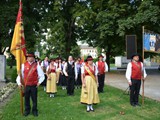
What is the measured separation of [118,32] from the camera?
26672mm

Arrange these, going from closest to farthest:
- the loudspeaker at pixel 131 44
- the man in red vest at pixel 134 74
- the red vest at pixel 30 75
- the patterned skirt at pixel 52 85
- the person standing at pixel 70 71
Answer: the red vest at pixel 30 75
the man in red vest at pixel 134 74
the loudspeaker at pixel 131 44
the patterned skirt at pixel 52 85
the person standing at pixel 70 71

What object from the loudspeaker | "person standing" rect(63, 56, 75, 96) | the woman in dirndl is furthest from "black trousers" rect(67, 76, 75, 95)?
the loudspeaker

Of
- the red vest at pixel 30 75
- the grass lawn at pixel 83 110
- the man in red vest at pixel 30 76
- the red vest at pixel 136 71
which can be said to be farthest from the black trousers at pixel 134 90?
the red vest at pixel 30 75

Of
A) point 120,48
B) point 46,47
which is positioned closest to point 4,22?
point 120,48

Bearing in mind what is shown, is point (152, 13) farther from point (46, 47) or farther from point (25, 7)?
point (46, 47)

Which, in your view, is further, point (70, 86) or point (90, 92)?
point (70, 86)

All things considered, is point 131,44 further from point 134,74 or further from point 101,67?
point 101,67

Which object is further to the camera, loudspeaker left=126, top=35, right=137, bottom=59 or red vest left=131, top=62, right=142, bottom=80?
loudspeaker left=126, top=35, right=137, bottom=59

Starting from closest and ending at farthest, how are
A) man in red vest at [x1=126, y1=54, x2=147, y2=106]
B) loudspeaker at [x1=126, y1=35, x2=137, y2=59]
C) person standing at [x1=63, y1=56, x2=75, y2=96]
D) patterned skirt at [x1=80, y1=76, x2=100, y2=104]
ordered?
1. patterned skirt at [x1=80, y1=76, x2=100, y2=104]
2. man in red vest at [x1=126, y1=54, x2=147, y2=106]
3. loudspeaker at [x1=126, y1=35, x2=137, y2=59]
4. person standing at [x1=63, y1=56, x2=75, y2=96]

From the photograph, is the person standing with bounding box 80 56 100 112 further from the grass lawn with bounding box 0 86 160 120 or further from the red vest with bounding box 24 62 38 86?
the red vest with bounding box 24 62 38 86

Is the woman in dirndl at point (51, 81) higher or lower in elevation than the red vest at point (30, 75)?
lower

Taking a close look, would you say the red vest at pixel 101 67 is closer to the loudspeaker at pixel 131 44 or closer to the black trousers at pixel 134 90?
the loudspeaker at pixel 131 44

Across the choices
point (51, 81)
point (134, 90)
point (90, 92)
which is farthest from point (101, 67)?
point (90, 92)

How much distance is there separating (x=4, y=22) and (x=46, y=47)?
48211mm
